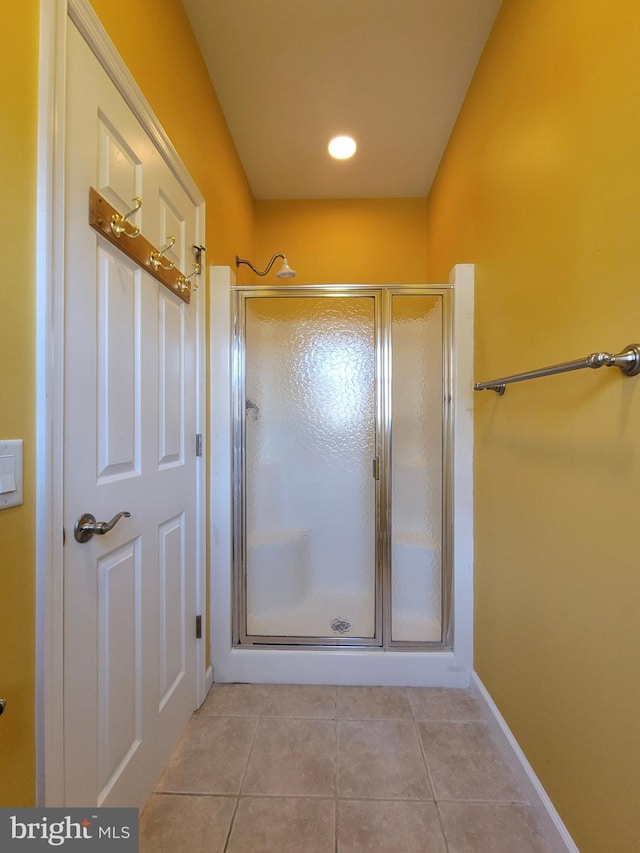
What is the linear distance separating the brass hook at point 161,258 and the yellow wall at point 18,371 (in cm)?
43

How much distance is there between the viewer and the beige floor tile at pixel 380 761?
1181mm

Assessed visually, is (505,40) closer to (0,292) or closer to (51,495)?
(0,292)

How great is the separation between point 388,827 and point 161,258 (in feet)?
5.99

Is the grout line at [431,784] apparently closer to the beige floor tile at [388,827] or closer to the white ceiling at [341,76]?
the beige floor tile at [388,827]

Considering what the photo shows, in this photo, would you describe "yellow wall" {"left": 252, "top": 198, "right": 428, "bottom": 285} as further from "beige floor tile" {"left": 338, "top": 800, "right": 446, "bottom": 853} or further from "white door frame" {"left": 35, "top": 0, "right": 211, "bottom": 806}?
"beige floor tile" {"left": 338, "top": 800, "right": 446, "bottom": 853}

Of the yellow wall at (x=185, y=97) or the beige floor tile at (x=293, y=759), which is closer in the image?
the yellow wall at (x=185, y=97)

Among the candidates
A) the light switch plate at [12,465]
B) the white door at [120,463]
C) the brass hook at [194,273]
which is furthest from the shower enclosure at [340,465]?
the light switch plate at [12,465]

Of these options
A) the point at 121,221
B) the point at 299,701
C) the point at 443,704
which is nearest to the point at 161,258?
the point at 121,221

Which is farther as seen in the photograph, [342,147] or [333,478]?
[342,147]

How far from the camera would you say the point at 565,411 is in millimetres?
992

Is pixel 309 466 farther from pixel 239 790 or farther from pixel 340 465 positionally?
pixel 239 790

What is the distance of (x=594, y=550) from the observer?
0.88 m

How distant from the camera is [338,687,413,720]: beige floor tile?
150 cm

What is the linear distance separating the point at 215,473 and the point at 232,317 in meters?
0.72
